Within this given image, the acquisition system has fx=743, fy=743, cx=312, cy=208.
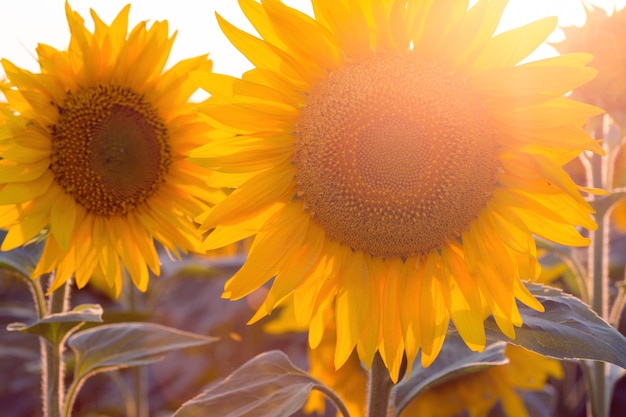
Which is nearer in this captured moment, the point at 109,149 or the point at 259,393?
the point at 259,393

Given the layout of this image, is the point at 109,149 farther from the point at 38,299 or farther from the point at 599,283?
the point at 599,283

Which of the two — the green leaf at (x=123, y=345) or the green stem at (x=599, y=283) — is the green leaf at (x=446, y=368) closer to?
the green stem at (x=599, y=283)

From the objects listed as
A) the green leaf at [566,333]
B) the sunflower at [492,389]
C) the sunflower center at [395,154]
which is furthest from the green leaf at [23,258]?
the sunflower at [492,389]

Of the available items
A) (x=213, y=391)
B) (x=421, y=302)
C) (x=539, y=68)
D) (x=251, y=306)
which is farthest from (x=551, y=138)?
(x=251, y=306)

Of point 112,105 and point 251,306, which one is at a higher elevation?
point 112,105

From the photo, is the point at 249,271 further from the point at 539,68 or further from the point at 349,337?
the point at 539,68

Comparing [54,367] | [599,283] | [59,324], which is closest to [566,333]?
[599,283]

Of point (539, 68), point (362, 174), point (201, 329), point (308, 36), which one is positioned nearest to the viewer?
point (539, 68)
